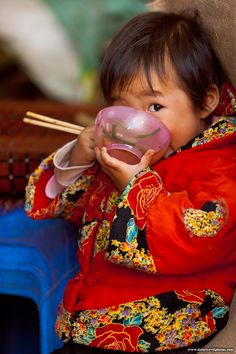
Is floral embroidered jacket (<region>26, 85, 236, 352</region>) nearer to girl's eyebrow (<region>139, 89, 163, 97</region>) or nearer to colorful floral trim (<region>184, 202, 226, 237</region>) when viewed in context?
colorful floral trim (<region>184, 202, 226, 237</region>)

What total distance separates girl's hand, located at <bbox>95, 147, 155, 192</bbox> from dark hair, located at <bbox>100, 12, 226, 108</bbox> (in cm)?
14

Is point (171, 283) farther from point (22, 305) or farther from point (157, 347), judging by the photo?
point (22, 305)

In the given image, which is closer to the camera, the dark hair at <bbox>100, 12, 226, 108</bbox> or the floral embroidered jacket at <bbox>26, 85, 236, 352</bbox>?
the floral embroidered jacket at <bbox>26, 85, 236, 352</bbox>

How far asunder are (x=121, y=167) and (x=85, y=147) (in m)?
0.17

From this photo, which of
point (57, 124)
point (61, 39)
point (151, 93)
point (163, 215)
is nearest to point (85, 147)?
point (57, 124)

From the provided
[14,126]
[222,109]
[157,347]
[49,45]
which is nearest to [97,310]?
[157,347]

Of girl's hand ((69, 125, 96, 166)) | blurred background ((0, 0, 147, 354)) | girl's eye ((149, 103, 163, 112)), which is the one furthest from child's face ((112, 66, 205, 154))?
blurred background ((0, 0, 147, 354))

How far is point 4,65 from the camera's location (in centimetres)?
355

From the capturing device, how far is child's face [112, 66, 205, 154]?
3.46ft

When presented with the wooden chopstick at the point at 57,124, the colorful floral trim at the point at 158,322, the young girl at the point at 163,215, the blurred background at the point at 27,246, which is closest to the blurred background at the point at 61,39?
the blurred background at the point at 27,246

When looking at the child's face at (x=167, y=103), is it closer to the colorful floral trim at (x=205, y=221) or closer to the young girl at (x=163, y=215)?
the young girl at (x=163, y=215)

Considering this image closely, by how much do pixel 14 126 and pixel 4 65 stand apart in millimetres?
2010

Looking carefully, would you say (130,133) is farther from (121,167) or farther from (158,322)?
(158,322)

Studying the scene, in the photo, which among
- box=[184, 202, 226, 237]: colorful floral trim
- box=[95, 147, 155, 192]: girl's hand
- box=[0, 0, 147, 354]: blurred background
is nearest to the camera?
box=[184, 202, 226, 237]: colorful floral trim
